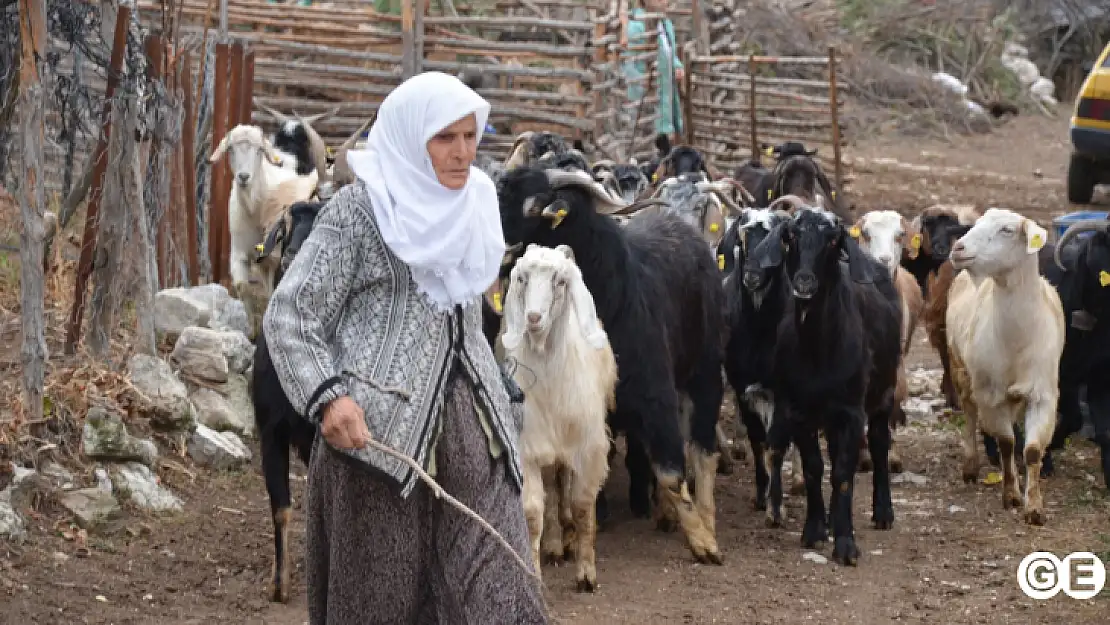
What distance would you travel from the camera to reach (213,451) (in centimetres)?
827

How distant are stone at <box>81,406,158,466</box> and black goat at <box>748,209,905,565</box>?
123 inches

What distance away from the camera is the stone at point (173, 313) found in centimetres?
923

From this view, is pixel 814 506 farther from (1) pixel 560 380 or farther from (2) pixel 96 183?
(2) pixel 96 183

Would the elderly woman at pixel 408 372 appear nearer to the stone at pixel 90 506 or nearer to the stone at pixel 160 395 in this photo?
the stone at pixel 90 506

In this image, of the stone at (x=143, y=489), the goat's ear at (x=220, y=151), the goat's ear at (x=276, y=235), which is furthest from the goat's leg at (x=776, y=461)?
the goat's ear at (x=220, y=151)

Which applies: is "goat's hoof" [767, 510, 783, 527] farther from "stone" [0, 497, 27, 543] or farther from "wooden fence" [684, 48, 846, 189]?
"wooden fence" [684, 48, 846, 189]

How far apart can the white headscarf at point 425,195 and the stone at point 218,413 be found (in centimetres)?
496

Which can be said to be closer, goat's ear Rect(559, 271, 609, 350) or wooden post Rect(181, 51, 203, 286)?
goat's ear Rect(559, 271, 609, 350)

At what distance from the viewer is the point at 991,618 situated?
21.4 ft

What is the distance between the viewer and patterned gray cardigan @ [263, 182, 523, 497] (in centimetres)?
378

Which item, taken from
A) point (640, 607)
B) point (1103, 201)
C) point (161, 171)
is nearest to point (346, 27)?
point (1103, 201)

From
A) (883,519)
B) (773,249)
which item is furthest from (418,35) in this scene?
(883,519)

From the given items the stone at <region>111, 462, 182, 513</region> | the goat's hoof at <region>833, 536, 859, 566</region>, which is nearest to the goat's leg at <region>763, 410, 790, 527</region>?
the goat's hoof at <region>833, 536, 859, 566</region>

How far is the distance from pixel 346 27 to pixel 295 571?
13.0 m
